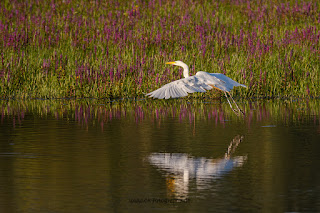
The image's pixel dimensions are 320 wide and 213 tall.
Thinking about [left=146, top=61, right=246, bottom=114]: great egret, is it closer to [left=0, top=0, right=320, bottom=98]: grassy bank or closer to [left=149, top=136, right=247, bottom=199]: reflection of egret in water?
[left=149, top=136, right=247, bottom=199]: reflection of egret in water

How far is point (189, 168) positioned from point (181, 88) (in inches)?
173

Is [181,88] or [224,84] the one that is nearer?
[181,88]

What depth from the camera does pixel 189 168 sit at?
28.3 feet

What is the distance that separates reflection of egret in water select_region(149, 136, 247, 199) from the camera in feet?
24.8

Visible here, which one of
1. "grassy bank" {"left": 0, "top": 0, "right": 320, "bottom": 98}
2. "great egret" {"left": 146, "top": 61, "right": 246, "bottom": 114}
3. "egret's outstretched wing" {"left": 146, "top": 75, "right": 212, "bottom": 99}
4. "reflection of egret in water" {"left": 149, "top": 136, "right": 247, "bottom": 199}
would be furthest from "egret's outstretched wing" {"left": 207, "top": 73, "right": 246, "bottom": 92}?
"reflection of egret in water" {"left": 149, "top": 136, "right": 247, "bottom": 199}

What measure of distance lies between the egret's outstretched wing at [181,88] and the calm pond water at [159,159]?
0.52 meters

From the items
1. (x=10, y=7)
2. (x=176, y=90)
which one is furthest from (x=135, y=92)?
(x=10, y=7)

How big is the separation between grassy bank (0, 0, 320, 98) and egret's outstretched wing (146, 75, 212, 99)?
4.19m

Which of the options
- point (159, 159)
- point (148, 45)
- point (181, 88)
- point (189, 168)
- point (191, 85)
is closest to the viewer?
point (189, 168)

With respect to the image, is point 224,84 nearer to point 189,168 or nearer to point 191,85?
point 191,85

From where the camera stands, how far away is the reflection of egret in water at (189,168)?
756cm

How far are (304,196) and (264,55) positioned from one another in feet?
42.5

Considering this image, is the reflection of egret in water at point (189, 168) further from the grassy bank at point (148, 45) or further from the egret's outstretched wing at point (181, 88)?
the grassy bank at point (148, 45)

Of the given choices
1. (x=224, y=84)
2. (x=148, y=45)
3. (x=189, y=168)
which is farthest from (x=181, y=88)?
(x=148, y=45)
